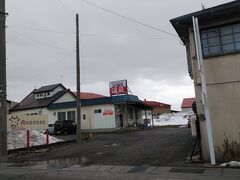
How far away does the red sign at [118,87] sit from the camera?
42969 millimetres

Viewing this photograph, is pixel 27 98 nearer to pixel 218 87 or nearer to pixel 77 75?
pixel 77 75

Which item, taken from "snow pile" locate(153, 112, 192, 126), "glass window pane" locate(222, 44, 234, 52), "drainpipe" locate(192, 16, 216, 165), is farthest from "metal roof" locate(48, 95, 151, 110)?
"drainpipe" locate(192, 16, 216, 165)

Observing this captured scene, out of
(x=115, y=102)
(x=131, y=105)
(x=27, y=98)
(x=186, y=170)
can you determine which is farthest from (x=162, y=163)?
(x=27, y=98)

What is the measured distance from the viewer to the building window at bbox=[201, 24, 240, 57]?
44.1ft

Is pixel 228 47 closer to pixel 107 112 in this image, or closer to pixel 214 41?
pixel 214 41

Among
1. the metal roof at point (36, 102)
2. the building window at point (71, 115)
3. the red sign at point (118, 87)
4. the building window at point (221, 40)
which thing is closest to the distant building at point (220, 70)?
the building window at point (221, 40)

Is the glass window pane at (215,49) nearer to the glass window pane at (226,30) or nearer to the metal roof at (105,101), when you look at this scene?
the glass window pane at (226,30)

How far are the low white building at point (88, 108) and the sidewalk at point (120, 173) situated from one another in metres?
27.3

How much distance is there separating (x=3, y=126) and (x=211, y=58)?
10.2 meters

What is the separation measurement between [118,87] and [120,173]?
32.1m

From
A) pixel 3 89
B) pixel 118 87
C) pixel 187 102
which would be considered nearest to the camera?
pixel 3 89

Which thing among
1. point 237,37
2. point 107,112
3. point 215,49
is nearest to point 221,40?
point 215,49

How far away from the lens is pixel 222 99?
13266 millimetres

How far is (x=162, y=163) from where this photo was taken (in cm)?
1327
